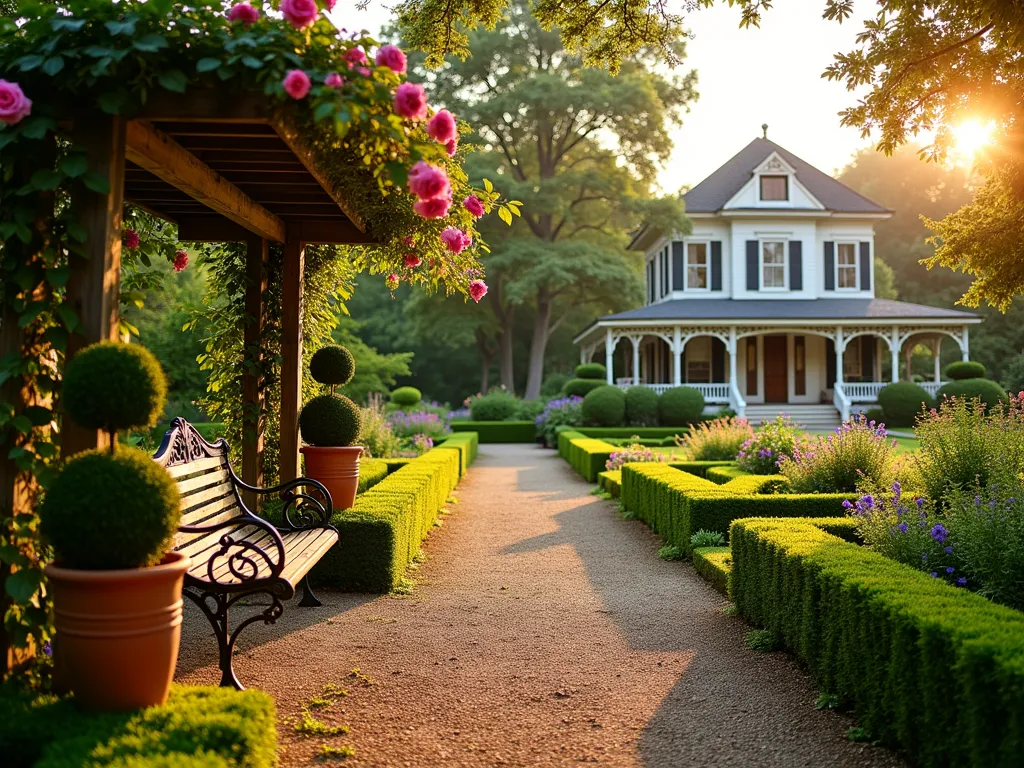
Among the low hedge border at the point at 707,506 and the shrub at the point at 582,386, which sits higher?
the shrub at the point at 582,386

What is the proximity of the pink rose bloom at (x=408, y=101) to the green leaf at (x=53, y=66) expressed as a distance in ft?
4.18

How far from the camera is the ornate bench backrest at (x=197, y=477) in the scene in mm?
4906

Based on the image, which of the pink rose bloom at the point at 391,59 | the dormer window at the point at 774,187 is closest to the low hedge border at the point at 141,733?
the pink rose bloom at the point at 391,59

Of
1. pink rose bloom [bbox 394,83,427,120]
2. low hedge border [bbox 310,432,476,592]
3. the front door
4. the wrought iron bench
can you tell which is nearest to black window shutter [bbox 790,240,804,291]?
the front door

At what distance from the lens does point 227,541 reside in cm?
443

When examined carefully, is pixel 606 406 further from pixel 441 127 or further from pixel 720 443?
pixel 441 127

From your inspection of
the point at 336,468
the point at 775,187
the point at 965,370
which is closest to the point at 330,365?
the point at 336,468

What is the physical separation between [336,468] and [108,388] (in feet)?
14.5

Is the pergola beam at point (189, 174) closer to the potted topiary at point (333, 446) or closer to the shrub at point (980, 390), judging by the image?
the potted topiary at point (333, 446)

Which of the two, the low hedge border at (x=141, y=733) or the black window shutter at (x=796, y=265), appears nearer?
the low hedge border at (x=141, y=733)

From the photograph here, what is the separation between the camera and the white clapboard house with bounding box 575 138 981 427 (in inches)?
1048

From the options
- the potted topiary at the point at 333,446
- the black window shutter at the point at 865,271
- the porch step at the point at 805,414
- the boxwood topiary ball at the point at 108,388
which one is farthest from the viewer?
the black window shutter at the point at 865,271

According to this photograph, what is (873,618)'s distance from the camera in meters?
3.95

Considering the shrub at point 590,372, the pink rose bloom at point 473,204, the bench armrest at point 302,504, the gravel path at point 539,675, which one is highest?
the pink rose bloom at point 473,204
